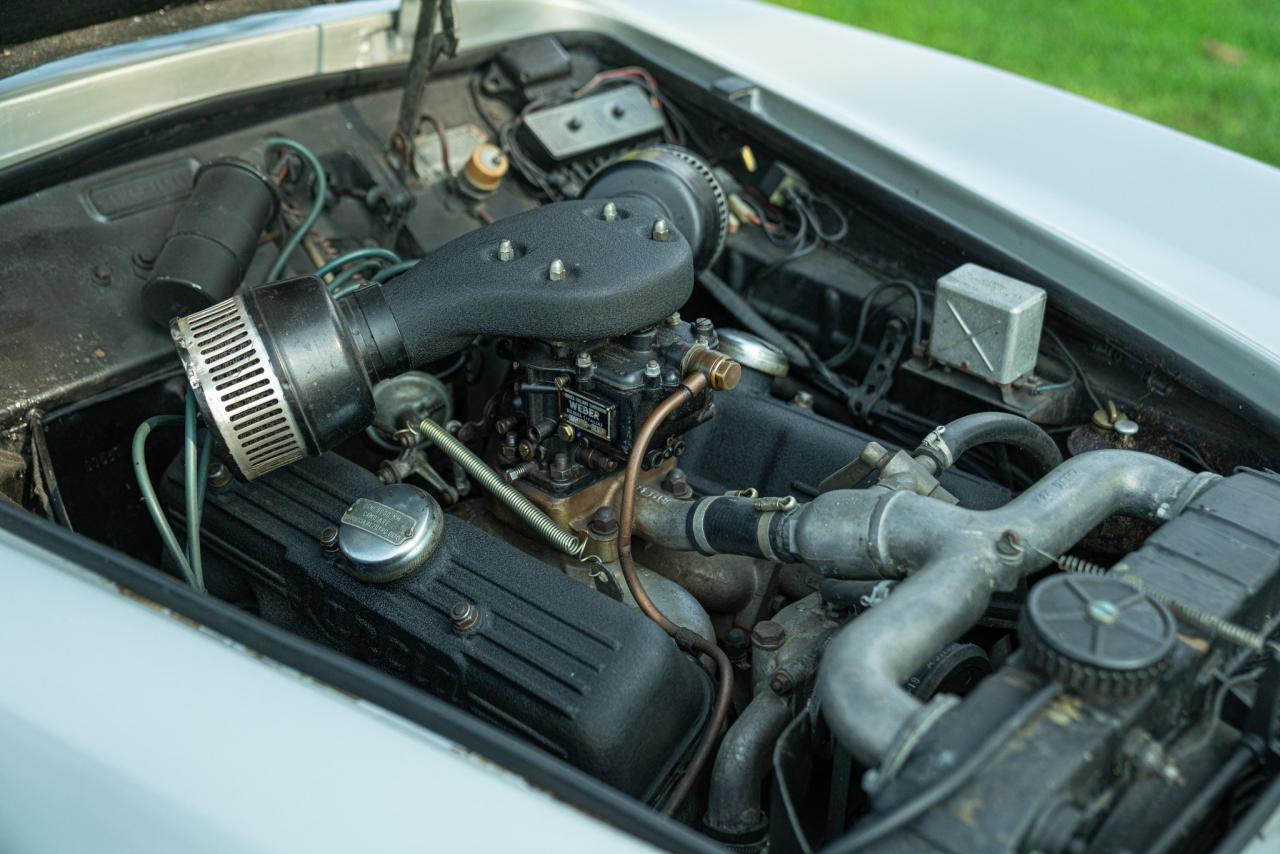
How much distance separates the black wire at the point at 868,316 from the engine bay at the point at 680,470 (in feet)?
0.05

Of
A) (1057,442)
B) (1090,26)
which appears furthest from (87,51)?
(1090,26)

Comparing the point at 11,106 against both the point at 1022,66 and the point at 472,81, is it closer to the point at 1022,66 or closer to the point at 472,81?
the point at 472,81

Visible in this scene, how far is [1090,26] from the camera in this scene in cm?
653

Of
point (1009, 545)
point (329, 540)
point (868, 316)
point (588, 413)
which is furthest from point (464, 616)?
point (868, 316)

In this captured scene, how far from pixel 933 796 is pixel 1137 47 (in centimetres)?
608

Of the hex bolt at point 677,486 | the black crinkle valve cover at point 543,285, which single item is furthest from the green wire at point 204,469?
the hex bolt at point 677,486

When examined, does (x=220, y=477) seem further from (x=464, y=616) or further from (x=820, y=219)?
(x=820, y=219)

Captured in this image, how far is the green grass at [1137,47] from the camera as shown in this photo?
561 centimetres

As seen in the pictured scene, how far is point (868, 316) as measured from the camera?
2354mm

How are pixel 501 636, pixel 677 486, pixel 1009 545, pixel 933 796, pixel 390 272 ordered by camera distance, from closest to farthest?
1. pixel 933 796
2. pixel 1009 545
3. pixel 501 636
4. pixel 677 486
5. pixel 390 272

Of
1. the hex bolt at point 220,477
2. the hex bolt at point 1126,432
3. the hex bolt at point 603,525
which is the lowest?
the hex bolt at point 220,477

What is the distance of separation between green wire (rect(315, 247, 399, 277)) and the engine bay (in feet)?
0.03

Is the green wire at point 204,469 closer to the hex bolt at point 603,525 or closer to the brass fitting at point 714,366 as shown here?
the hex bolt at point 603,525

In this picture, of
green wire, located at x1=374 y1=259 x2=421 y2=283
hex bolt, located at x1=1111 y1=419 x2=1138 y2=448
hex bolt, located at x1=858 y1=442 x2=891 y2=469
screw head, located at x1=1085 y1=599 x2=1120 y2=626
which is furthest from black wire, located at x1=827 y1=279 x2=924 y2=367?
screw head, located at x1=1085 y1=599 x2=1120 y2=626
